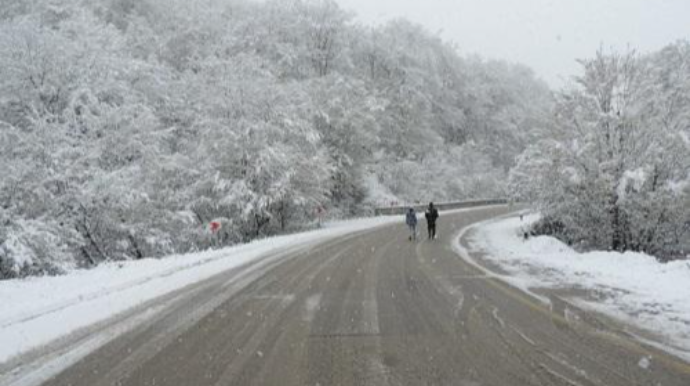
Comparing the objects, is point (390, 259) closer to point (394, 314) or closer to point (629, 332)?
point (394, 314)

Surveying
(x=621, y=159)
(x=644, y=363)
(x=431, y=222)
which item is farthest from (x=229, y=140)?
(x=644, y=363)

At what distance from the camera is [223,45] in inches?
1913

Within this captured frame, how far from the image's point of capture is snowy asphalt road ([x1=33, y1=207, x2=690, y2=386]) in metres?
5.66

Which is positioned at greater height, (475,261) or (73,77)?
(73,77)

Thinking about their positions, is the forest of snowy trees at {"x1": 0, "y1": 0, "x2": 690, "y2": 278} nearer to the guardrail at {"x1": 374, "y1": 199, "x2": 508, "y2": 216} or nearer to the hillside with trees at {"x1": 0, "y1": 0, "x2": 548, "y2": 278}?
the hillside with trees at {"x1": 0, "y1": 0, "x2": 548, "y2": 278}

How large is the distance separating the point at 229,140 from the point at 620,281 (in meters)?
22.5

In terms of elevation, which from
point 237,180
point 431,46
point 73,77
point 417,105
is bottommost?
point 237,180

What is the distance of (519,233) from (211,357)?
2244 cm

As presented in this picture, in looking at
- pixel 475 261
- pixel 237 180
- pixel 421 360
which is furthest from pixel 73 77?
pixel 421 360

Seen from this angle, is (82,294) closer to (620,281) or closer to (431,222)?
(620,281)

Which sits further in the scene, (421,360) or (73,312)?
(73,312)

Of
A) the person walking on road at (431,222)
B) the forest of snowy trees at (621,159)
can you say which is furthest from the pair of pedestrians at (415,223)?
the forest of snowy trees at (621,159)

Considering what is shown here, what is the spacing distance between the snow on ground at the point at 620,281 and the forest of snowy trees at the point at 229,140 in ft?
11.7

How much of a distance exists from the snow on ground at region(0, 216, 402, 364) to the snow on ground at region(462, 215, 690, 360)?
7.61 metres
